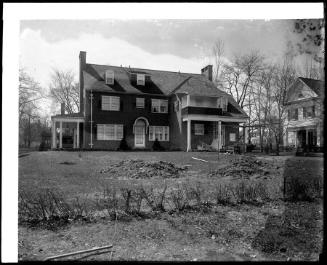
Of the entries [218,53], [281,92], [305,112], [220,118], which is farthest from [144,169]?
[305,112]

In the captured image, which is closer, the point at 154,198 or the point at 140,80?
the point at 154,198

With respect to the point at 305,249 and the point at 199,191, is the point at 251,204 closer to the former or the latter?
the point at 199,191

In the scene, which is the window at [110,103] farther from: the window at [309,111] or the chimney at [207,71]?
the window at [309,111]

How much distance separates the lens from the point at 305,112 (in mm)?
4551

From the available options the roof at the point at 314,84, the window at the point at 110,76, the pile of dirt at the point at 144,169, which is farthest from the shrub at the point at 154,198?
the roof at the point at 314,84

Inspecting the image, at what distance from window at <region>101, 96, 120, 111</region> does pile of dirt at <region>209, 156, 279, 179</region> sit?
2462mm

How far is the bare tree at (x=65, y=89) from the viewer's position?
4.32 metres

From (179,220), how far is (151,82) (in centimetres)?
272

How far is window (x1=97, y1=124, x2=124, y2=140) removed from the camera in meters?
4.66

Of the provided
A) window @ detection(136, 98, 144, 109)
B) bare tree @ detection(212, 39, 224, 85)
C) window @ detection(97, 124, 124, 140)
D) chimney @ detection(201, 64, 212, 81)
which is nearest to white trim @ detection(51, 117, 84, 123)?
window @ detection(97, 124, 124, 140)

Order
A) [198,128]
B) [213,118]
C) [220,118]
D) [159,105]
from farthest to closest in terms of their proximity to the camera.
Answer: [213,118] → [220,118] → [198,128] → [159,105]

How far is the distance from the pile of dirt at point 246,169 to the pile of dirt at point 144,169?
0.78 meters

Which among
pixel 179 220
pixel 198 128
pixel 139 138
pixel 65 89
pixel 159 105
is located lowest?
pixel 179 220

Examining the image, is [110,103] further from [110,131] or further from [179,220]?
[179,220]
